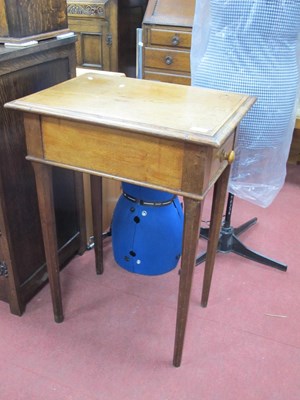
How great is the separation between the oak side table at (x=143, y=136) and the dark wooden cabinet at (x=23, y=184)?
134 mm

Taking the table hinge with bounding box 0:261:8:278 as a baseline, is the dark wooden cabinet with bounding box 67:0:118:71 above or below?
above

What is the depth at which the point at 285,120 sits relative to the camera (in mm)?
1377

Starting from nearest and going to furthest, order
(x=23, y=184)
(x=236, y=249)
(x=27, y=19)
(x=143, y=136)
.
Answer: (x=143, y=136) < (x=27, y=19) < (x=23, y=184) < (x=236, y=249)

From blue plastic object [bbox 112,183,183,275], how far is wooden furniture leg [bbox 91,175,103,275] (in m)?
0.07

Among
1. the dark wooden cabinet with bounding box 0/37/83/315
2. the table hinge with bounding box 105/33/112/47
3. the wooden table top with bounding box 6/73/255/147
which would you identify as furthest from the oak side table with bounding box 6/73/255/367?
the table hinge with bounding box 105/33/112/47

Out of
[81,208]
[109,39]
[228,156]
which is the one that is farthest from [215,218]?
[109,39]

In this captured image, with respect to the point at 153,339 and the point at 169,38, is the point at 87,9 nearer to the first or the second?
the point at 169,38

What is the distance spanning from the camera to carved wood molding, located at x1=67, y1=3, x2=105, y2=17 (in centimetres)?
237

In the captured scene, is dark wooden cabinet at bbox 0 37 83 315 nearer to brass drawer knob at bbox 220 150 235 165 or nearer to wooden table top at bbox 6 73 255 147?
wooden table top at bbox 6 73 255 147

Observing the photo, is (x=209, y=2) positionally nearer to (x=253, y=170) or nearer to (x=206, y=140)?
(x=253, y=170)

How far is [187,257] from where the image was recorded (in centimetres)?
103

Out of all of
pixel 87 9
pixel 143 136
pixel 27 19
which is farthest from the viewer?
pixel 87 9

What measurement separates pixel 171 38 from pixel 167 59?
11 centimetres

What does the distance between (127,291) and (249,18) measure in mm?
1055
